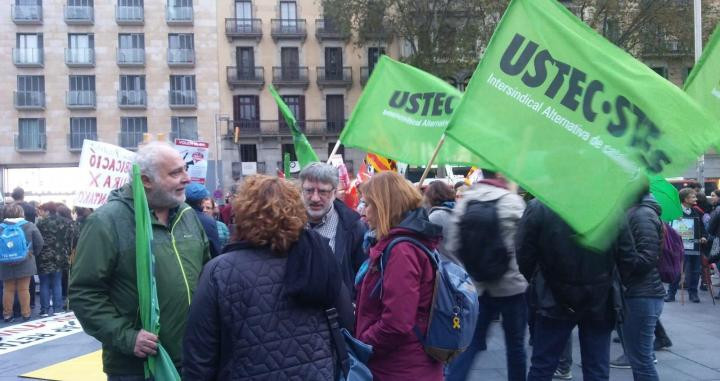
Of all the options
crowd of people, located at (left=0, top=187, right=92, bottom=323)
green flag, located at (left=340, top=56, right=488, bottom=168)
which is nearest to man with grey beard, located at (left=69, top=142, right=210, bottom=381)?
green flag, located at (left=340, top=56, right=488, bottom=168)

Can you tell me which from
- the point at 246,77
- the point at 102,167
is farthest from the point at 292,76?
the point at 102,167

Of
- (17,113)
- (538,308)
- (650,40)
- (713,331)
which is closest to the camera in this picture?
(538,308)

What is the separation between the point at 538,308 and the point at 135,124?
119 ft

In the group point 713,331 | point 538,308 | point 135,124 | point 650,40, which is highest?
point 650,40

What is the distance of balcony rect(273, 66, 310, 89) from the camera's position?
38469mm

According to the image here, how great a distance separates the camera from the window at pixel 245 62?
38.3 metres

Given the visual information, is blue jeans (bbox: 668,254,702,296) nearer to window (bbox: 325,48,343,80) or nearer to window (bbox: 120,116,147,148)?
window (bbox: 325,48,343,80)

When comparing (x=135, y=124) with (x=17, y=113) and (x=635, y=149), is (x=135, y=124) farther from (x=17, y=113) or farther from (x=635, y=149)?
(x=635, y=149)

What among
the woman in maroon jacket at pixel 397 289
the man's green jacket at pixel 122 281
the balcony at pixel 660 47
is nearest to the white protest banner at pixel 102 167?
the man's green jacket at pixel 122 281

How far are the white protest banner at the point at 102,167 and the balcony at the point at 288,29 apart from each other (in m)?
33.0

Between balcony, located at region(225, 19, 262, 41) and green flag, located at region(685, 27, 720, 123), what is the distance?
35.2 m

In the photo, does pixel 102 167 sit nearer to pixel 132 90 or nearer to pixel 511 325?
pixel 511 325

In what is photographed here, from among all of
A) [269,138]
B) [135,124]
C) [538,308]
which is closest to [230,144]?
[269,138]

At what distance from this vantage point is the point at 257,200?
2516 mm
